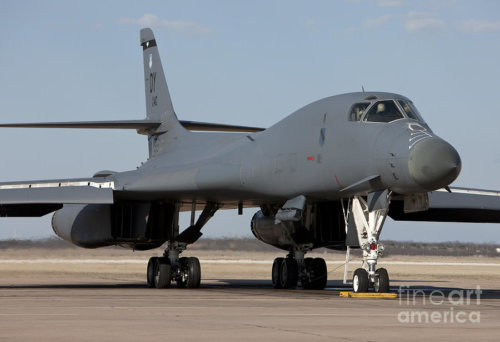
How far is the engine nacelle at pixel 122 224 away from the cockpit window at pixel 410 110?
7.66m

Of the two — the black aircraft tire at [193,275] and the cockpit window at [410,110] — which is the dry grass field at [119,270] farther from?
the cockpit window at [410,110]

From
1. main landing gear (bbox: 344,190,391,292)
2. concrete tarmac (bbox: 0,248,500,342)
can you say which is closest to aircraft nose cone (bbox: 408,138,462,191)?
main landing gear (bbox: 344,190,391,292)

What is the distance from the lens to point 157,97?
2573 centimetres

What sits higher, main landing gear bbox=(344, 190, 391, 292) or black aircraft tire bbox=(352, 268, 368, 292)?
main landing gear bbox=(344, 190, 391, 292)

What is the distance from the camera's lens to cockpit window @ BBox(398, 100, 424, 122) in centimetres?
1606

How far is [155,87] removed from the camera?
26.1 metres

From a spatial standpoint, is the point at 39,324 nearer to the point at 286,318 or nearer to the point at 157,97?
the point at 286,318

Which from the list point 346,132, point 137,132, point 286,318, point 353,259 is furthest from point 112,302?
point 353,259

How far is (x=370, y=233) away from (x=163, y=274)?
22.2 ft

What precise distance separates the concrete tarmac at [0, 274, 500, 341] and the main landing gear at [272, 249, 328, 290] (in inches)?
237

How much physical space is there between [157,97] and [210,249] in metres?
13.5

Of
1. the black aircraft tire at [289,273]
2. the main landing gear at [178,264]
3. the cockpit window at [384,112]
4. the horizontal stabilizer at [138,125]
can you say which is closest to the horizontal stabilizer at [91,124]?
the horizontal stabilizer at [138,125]

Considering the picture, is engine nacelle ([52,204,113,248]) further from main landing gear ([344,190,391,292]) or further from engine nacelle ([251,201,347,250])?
main landing gear ([344,190,391,292])

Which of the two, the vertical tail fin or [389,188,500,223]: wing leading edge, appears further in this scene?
the vertical tail fin
